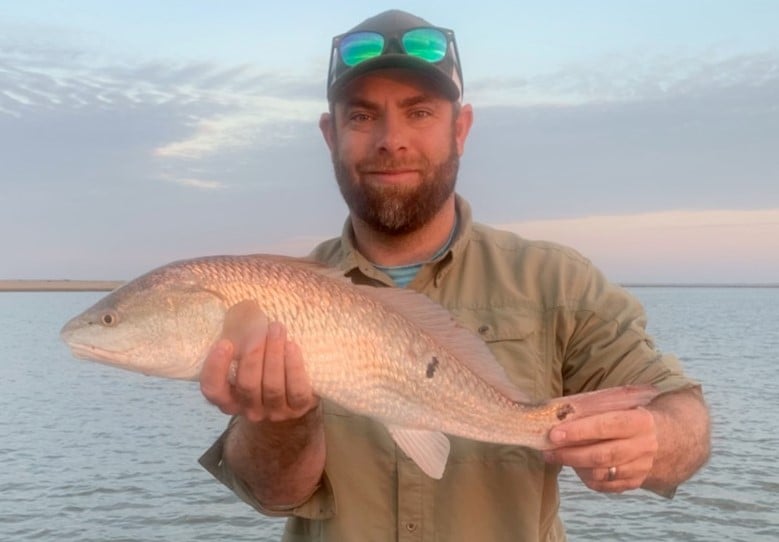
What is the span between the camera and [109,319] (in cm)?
356

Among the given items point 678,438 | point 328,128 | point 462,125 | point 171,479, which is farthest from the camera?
point 171,479

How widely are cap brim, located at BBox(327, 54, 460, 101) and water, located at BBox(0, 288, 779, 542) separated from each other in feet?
20.4

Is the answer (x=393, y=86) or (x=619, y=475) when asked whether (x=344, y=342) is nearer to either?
(x=619, y=475)

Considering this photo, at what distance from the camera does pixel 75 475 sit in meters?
14.5

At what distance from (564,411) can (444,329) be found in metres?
0.65

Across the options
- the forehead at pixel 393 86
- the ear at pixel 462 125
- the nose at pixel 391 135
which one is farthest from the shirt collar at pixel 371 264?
the forehead at pixel 393 86

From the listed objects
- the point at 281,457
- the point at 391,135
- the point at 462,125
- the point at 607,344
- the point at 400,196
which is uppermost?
the point at 462,125

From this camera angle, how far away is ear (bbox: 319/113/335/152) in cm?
457

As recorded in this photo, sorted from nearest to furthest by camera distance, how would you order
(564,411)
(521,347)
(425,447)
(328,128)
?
1. (564,411)
2. (425,447)
3. (521,347)
4. (328,128)

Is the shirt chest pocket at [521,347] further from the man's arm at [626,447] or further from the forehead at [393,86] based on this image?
the forehead at [393,86]

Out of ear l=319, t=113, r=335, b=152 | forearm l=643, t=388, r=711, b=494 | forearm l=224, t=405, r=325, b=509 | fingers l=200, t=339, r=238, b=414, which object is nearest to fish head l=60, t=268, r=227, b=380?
fingers l=200, t=339, r=238, b=414

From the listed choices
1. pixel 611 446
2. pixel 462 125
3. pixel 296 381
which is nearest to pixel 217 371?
pixel 296 381

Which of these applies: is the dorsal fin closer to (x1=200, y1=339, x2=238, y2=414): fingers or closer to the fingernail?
the fingernail

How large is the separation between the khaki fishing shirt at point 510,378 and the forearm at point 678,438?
0.09 metres
